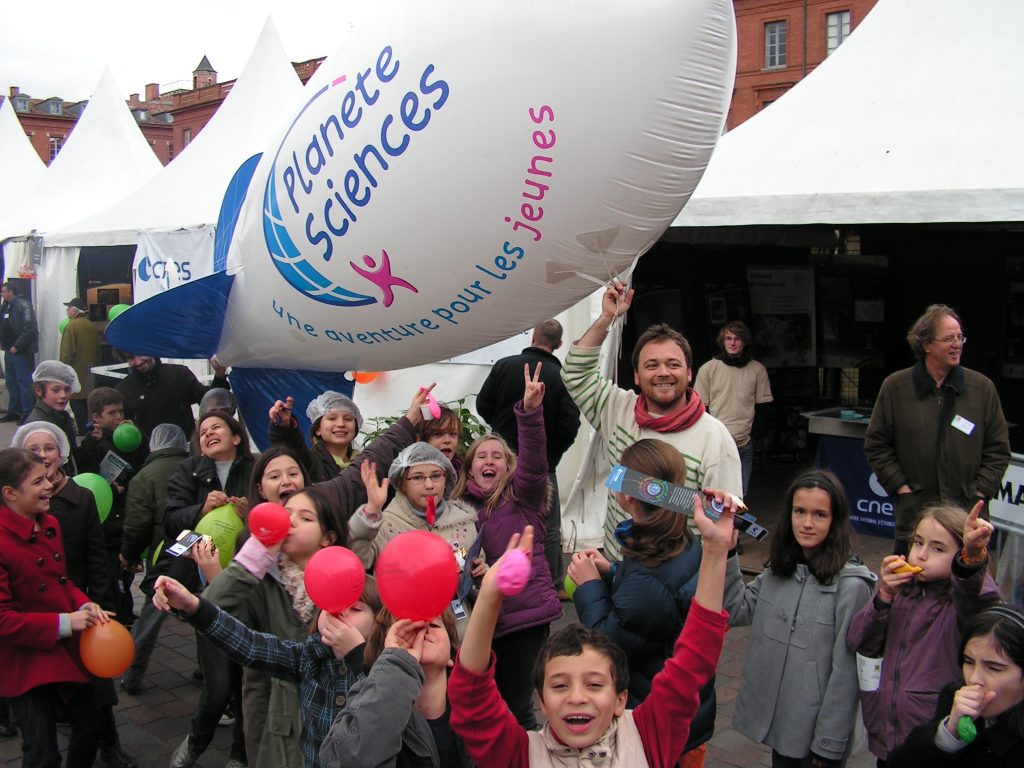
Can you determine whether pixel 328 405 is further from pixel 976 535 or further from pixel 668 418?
pixel 976 535

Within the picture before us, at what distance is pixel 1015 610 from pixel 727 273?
8.34 metres

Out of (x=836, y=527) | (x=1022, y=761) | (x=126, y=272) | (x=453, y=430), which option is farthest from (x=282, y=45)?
(x=1022, y=761)

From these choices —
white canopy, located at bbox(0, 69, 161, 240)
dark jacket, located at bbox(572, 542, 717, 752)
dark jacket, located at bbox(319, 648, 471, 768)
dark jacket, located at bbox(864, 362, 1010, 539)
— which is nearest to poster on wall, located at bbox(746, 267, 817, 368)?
dark jacket, located at bbox(864, 362, 1010, 539)

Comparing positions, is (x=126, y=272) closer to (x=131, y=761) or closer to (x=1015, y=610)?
(x=131, y=761)

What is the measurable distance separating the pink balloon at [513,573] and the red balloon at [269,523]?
112 cm

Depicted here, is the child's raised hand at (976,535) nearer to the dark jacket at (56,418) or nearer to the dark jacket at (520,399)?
the dark jacket at (520,399)

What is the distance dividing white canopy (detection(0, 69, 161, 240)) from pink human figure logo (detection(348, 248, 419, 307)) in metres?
12.8

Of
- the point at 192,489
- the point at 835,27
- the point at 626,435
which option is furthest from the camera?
the point at 835,27

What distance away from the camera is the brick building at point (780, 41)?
4178 cm

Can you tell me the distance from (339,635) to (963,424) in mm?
3901

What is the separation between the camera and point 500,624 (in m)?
3.44

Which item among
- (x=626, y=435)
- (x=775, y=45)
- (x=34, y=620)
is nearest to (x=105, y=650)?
(x=34, y=620)

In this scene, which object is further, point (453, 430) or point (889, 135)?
point (889, 135)

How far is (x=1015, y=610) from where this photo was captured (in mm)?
2348
